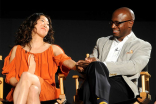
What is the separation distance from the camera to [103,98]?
253cm

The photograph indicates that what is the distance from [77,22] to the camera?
14.5 feet

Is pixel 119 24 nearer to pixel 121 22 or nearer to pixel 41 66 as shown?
pixel 121 22

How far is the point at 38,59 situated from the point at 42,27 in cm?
37

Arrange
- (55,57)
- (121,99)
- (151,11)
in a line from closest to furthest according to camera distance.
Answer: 1. (121,99)
2. (55,57)
3. (151,11)

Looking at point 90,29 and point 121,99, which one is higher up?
point 90,29

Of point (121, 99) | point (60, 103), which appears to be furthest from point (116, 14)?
point (60, 103)

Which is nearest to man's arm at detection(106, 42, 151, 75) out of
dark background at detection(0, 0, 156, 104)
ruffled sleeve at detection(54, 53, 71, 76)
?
ruffled sleeve at detection(54, 53, 71, 76)

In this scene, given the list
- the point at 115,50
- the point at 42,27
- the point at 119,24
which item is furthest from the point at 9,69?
the point at 119,24

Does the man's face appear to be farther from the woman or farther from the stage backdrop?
the stage backdrop

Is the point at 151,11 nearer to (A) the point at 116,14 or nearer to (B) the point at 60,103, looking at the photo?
(A) the point at 116,14

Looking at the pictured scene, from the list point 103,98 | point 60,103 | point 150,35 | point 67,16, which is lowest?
point 60,103

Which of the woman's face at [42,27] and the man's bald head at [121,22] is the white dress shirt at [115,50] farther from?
the woman's face at [42,27]

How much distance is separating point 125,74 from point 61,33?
1.70m

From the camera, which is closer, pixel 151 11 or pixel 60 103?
pixel 60 103
